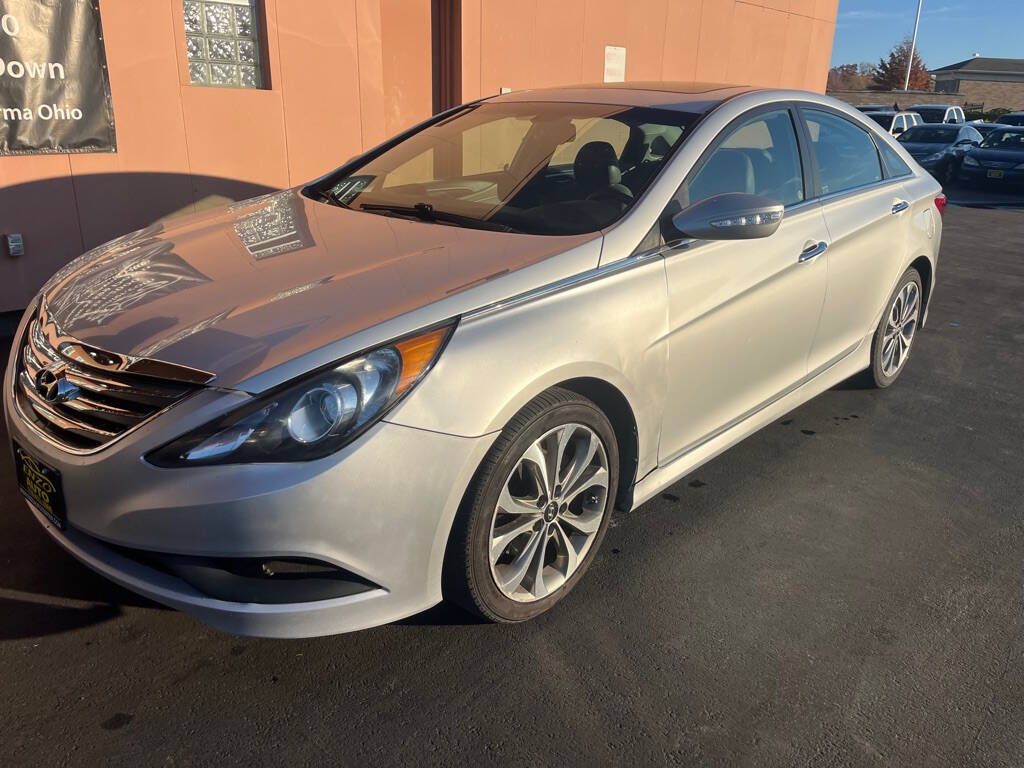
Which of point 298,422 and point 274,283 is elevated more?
point 274,283

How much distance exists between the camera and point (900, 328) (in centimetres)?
487

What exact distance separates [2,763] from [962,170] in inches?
756

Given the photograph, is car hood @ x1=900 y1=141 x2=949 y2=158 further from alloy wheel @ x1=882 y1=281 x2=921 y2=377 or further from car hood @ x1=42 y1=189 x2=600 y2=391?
car hood @ x1=42 y1=189 x2=600 y2=391

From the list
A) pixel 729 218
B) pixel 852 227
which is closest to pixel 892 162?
pixel 852 227

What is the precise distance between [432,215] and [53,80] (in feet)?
12.9

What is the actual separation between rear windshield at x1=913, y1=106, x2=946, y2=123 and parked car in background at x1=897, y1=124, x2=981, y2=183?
471cm

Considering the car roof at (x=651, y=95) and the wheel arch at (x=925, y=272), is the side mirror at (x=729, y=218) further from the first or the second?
the wheel arch at (x=925, y=272)

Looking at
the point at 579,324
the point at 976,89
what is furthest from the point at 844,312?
the point at 976,89

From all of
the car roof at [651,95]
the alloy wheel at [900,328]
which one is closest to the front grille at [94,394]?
the car roof at [651,95]

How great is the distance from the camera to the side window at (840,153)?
394cm

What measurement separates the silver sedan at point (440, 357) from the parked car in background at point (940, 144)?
1603 centimetres

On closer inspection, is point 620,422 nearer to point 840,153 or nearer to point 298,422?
point 298,422

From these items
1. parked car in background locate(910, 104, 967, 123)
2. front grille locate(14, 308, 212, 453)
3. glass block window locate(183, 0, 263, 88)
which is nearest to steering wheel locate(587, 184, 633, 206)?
front grille locate(14, 308, 212, 453)

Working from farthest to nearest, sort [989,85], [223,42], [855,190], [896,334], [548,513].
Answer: [989,85]
[223,42]
[896,334]
[855,190]
[548,513]
